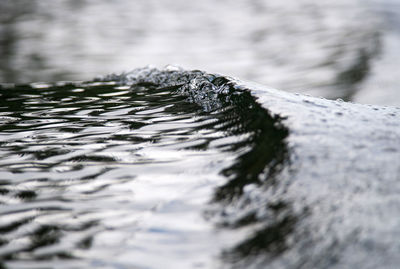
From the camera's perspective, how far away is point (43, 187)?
4.41 ft

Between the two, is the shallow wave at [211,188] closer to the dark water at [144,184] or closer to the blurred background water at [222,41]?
the dark water at [144,184]

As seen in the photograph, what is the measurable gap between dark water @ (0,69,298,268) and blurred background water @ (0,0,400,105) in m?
3.37

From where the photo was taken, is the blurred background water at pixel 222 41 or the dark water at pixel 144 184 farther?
the blurred background water at pixel 222 41

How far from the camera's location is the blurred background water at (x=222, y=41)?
575 centimetres

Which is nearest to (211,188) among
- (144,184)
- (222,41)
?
(144,184)

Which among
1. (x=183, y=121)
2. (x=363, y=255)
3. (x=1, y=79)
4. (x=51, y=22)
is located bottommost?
(x=363, y=255)

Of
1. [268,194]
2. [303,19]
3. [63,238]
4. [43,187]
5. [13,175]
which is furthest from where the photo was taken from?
[303,19]

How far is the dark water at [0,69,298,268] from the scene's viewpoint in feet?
3.30

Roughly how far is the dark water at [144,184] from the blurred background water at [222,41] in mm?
3367

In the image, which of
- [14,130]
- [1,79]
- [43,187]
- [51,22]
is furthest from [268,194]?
[51,22]

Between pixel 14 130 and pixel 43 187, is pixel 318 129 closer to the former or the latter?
pixel 43 187

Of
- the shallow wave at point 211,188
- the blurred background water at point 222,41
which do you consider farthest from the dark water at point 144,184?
the blurred background water at point 222,41

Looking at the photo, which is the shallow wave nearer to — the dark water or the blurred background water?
the dark water

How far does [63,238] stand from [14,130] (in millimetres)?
1108
